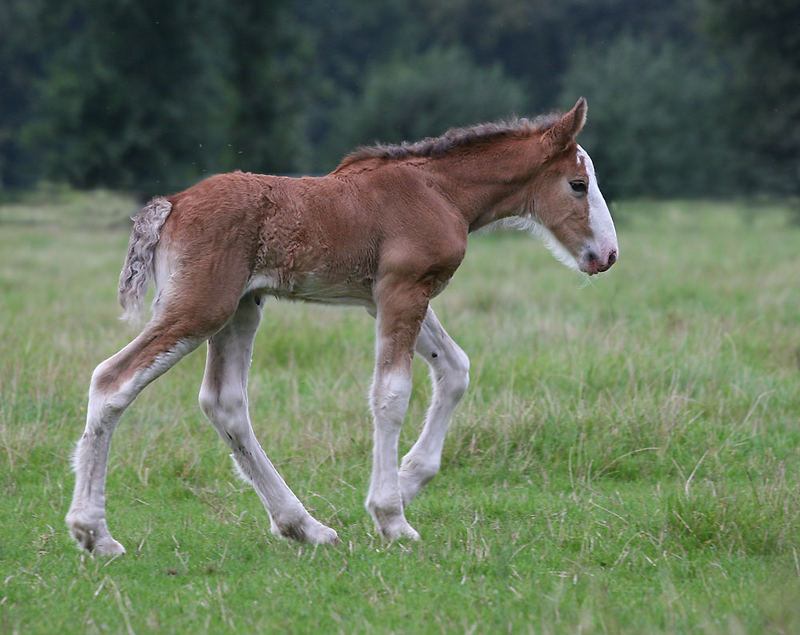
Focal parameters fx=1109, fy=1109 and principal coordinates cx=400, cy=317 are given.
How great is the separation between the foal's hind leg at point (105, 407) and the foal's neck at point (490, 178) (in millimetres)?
1561

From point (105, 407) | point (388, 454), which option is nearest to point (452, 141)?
point (388, 454)

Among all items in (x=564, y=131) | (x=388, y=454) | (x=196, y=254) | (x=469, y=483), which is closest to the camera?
(x=196, y=254)

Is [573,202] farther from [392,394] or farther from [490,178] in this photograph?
[392,394]

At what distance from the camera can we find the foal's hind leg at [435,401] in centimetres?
561

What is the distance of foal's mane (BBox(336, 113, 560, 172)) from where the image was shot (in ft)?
18.6

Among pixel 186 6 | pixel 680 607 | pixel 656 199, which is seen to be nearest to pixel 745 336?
pixel 680 607

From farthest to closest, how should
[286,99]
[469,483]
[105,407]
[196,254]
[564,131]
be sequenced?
1. [286,99]
2. [469,483]
3. [564,131]
4. [196,254]
5. [105,407]

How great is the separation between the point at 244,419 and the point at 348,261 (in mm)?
940

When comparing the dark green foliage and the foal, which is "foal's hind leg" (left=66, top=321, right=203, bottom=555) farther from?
the dark green foliage

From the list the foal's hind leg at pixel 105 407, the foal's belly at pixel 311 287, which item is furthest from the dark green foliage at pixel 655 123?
the foal's hind leg at pixel 105 407

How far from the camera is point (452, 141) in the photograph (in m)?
5.72

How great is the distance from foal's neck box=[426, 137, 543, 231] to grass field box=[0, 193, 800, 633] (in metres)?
0.85

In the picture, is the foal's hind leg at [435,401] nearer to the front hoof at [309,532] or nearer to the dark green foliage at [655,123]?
the front hoof at [309,532]

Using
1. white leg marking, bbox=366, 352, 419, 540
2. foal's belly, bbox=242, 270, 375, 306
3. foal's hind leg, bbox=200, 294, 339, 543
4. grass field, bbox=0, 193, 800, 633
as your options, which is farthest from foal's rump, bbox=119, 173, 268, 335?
grass field, bbox=0, 193, 800, 633
